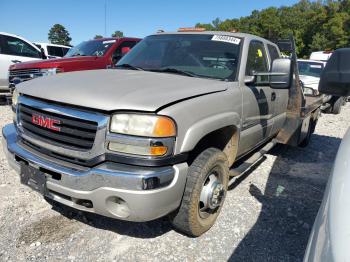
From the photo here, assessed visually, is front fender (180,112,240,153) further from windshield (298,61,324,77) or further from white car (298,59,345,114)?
windshield (298,61,324,77)

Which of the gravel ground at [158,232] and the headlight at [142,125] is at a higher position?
the headlight at [142,125]

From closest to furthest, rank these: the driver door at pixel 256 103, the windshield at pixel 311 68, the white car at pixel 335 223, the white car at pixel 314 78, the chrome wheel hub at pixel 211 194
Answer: the white car at pixel 335 223 → the chrome wheel hub at pixel 211 194 → the driver door at pixel 256 103 → the white car at pixel 314 78 → the windshield at pixel 311 68

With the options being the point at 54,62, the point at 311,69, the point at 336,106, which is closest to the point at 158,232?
the point at 54,62

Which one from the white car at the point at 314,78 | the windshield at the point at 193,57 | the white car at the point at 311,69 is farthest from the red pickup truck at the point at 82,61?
the white car at the point at 311,69

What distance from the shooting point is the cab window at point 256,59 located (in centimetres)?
365

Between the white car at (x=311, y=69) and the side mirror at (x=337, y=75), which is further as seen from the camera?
the white car at (x=311, y=69)

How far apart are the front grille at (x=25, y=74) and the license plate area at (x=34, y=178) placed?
4839mm

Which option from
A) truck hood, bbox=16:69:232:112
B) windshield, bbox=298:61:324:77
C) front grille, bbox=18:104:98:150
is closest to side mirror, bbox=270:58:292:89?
truck hood, bbox=16:69:232:112

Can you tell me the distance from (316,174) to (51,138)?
12.8 ft

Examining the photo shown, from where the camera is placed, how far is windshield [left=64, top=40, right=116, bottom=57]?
25.6 feet

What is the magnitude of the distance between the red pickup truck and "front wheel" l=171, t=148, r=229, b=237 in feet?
13.2

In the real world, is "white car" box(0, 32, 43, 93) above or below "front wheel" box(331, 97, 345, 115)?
above

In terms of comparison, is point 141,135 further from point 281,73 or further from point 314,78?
point 314,78

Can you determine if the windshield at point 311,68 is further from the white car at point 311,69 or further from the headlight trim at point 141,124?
the headlight trim at point 141,124
